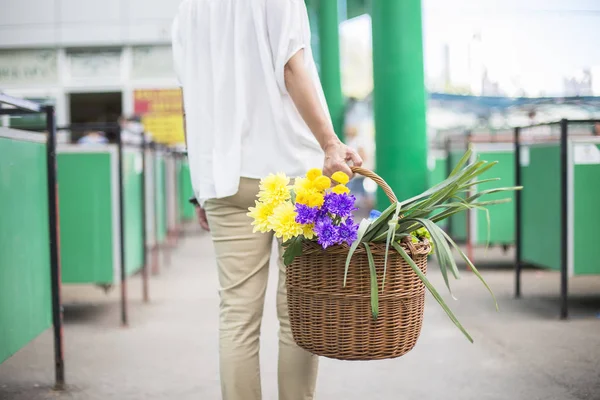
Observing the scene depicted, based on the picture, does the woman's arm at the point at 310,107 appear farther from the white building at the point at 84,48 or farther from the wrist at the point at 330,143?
the white building at the point at 84,48

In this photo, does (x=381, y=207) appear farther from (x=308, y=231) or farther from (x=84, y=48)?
(x=84, y=48)

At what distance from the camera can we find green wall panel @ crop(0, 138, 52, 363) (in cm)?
312

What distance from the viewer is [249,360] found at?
2.31 meters

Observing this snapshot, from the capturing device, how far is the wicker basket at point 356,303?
6.46 feet

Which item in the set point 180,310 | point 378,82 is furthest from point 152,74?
point 180,310

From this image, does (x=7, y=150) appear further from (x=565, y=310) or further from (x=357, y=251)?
(x=565, y=310)

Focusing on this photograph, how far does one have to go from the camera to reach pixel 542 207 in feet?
18.2

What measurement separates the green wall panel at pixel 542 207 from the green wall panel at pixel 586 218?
0.44ft

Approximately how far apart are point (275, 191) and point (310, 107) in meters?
0.33

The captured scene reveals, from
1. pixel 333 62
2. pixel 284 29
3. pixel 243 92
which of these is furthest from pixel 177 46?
pixel 333 62

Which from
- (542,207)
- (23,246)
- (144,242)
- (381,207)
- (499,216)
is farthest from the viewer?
(381,207)

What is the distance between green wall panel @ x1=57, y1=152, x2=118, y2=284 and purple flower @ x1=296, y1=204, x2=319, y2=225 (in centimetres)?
336

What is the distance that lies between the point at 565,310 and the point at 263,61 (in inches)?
133

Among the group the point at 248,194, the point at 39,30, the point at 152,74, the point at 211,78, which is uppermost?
the point at 39,30
